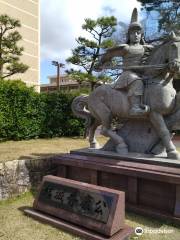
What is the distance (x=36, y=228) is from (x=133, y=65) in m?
2.86

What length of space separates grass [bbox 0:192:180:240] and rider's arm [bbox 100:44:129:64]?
2581 millimetres

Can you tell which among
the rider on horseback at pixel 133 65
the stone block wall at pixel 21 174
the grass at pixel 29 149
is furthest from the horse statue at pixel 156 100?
the grass at pixel 29 149

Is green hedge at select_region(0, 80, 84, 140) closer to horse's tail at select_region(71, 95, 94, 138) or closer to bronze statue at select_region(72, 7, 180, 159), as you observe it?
horse's tail at select_region(71, 95, 94, 138)

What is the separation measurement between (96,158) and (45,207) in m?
1.25

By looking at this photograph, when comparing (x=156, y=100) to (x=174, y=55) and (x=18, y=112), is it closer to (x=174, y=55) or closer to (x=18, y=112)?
(x=174, y=55)

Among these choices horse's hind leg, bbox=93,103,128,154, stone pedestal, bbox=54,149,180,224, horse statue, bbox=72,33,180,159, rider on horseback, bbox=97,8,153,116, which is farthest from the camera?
horse's hind leg, bbox=93,103,128,154

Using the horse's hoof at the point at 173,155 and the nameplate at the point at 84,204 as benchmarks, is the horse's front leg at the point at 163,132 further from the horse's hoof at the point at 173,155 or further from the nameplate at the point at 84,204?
the nameplate at the point at 84,204

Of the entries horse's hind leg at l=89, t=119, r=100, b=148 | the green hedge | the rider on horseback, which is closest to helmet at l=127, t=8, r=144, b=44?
the rider on horseback

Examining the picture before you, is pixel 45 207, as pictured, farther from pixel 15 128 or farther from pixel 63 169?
pixel 15 128

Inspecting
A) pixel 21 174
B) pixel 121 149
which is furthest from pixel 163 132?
pixel 21 174

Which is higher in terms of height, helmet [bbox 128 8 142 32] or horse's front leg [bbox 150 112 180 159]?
helmet [bbox 128 8 142 32]

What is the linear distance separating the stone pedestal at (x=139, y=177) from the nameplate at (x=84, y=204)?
2.47ft

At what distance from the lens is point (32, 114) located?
9406 mm

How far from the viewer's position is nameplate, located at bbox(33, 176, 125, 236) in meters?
2.99
